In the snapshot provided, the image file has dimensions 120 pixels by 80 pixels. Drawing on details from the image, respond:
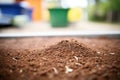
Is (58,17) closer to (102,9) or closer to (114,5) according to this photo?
(114,5)

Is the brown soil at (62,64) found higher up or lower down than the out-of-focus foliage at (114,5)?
lower down

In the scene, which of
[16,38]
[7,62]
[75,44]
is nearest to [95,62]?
[75,44]

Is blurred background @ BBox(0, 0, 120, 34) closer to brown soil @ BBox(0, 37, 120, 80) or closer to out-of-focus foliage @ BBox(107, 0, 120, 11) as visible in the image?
out-of-focus foliage @ BBox(107, 0, 120, 11)

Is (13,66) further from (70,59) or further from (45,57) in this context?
(70,59)

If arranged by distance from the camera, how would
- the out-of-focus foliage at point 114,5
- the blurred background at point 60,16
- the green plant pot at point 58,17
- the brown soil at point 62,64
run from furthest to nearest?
the out-of-focus foliage at point 114,5 < the green plant pot at point 58,17 < the blurred background at point 60,16 < the brown soil at point 62,64

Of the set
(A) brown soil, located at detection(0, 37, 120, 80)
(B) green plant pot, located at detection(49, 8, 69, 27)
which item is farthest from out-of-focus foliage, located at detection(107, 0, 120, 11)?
(A) brown soil, located at detection(0, 37, 120, 80)

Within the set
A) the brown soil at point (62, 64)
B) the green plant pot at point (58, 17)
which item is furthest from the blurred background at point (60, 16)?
the brown soil at point (62, 64)

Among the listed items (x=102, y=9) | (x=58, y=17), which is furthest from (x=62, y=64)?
(x=102, y=9)

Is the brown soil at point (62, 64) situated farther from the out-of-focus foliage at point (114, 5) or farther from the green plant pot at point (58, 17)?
the out-of-focus foliage at point (114, 5)
